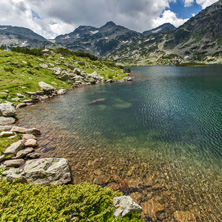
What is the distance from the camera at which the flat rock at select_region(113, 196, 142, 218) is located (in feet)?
27.5

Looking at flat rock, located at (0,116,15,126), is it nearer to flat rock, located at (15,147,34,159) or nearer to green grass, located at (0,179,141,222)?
flat rock, located at (15,147,34,159)

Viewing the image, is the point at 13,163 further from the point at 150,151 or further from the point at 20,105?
the point at 20,105

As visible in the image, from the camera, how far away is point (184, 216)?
11.1 metres

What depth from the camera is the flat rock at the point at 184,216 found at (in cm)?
1088

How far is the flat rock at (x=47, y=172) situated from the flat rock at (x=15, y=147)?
16.8 ft

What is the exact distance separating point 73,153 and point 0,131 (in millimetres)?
14780

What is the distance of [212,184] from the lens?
13734mm

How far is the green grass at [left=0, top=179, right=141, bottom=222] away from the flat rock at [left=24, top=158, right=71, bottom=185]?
14.6 ft

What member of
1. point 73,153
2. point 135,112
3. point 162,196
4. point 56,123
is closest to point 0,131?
point 56,123

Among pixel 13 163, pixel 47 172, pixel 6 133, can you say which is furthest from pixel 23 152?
pixel 47 172

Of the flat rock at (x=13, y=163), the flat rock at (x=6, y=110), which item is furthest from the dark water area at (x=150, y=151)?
the flat rock at (x=13, y=163)

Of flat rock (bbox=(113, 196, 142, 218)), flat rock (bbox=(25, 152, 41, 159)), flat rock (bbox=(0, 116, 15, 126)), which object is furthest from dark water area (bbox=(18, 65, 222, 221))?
flat rock (bbox=(113, 196, 142, 218))

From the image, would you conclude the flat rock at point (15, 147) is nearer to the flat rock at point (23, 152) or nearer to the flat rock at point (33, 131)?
the flat rock at point (23, 152)

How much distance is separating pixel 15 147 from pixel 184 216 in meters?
22.8
